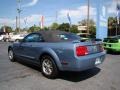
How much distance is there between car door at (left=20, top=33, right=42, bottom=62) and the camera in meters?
7.73

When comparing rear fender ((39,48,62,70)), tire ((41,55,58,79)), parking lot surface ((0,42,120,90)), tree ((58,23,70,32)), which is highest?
tree ((58,23,70,32))

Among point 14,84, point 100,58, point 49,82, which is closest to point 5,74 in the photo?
point 14,84

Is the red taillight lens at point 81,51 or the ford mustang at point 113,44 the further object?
the ford mustang at point 113,44

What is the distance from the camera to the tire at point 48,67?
6.86 m

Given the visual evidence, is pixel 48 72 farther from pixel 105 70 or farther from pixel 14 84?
pixel 105 70

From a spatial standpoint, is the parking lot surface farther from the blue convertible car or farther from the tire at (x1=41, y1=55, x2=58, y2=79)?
the blue convertible car

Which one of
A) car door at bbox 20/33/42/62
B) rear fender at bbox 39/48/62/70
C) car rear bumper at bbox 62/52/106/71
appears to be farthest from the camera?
car door at bbox 20/33/42/62

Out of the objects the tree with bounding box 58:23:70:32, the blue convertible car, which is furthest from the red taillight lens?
the tree with bounding box 58:23:70:32

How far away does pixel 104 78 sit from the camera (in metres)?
7.01

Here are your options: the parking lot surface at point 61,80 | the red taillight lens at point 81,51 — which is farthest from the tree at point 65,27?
the red taillight lens at point 81,51

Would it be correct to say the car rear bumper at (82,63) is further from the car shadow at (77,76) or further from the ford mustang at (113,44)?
the ford mustang at (113,44)

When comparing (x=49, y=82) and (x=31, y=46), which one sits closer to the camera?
(x=49, y=82)

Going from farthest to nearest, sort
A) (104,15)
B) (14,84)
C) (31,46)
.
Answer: (104,15) < (31,46) < (14,84)

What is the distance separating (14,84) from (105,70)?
3633 mm
